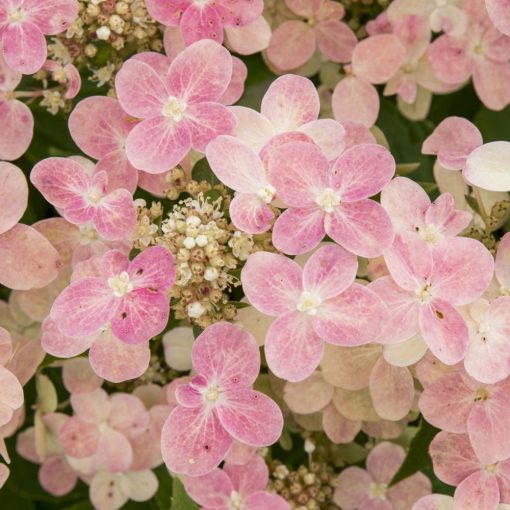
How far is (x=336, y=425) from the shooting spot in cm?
129

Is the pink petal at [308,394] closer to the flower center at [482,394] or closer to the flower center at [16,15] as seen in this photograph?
the flower center at [482,394]

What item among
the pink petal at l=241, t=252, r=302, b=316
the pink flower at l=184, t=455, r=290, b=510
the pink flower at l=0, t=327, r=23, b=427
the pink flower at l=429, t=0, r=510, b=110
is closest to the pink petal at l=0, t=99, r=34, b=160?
the pink flower at l=0, t=327, r=23, b=427

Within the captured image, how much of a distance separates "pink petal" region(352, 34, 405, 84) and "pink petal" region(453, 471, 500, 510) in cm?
61

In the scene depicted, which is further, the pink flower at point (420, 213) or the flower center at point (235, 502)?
the flower center at point (235, 502)

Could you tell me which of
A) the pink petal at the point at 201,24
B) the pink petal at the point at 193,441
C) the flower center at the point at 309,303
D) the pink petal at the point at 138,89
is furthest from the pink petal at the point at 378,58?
the pink petal at the point at 193,441

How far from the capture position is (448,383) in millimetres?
1113

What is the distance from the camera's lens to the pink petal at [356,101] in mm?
1343

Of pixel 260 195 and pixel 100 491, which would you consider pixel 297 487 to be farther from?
pixel 260 195

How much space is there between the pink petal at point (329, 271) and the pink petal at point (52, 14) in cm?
45

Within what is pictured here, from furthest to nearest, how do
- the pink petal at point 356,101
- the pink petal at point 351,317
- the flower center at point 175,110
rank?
the pink petal at point 356,101 < the flower center at point 175,110 < the pink petal at point 351,317

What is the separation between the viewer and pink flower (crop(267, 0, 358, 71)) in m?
1.39

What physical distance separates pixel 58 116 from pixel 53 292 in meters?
0.36

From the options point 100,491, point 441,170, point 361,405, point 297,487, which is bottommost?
point 100,491

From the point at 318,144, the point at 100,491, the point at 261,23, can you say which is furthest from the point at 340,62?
the point at 100,491
